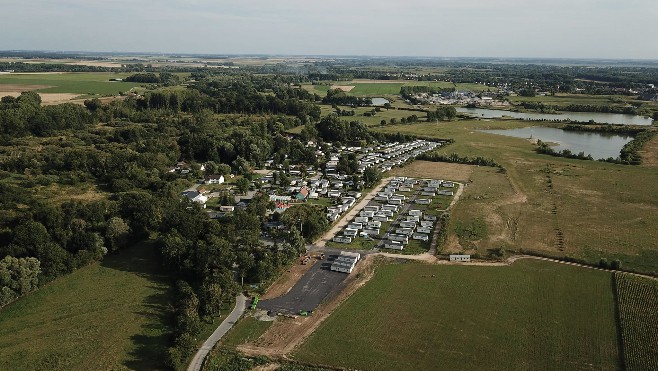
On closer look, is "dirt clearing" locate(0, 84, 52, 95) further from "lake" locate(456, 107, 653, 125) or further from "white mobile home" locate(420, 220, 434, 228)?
"lake" locate(456, 107, 653, 125)

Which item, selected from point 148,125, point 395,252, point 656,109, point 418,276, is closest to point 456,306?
point 418,276

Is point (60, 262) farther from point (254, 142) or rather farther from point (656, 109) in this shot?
point (656, 109)

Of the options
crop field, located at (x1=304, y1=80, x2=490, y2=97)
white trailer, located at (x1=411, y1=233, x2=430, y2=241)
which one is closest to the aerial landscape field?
white trailer, located at (x1=411, y1=233, x2=430, y2=241)

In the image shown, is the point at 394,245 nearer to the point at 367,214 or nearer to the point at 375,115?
the point at 367,214

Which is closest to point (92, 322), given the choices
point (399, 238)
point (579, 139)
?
point (399, 238)

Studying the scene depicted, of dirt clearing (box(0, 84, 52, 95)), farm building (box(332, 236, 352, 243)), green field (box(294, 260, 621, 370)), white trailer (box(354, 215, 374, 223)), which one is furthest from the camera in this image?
dirt clearing (box(0, 84, 52, 95))

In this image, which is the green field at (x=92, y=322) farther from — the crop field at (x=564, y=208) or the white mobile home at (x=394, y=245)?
the crop field at (x=564, y=208)
